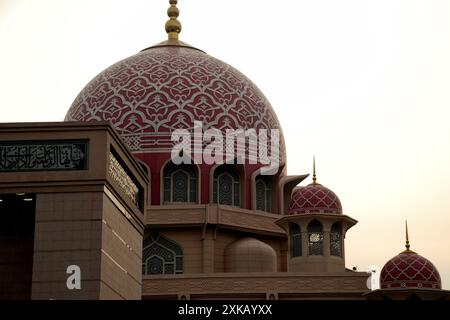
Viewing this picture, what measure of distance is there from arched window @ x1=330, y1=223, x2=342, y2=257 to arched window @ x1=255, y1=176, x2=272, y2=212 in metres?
3.37

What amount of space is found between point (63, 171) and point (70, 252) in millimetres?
1572

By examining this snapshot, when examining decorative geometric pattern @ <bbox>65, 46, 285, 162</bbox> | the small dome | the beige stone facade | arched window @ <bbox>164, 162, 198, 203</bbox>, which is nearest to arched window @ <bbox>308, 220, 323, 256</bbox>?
the small dome

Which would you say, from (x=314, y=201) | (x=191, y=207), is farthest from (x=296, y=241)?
(x=191, y=207)

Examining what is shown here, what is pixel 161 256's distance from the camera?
3572cm

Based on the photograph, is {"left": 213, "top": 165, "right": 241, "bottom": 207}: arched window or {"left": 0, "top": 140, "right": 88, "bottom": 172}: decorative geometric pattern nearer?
{"left": 0, "top": 140, "right": 88, "bottom": 172}: decorative geometric pattern

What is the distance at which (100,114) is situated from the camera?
124 feet

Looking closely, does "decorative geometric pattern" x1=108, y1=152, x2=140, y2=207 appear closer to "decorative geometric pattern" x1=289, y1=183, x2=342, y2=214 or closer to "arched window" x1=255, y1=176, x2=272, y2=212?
"decorative geometric pattern" x1=289, y1=183, x2=342, y2=214

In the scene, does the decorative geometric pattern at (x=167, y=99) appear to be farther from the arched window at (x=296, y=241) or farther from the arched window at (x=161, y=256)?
the arched window at (x=296, y=241)

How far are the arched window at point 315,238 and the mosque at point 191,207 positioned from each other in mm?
30

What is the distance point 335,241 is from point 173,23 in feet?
39.6

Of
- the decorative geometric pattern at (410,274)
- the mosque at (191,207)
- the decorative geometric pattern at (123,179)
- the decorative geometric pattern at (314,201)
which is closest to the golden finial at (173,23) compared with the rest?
the mosque at (191,207)

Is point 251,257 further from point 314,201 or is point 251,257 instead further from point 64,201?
point 64,201

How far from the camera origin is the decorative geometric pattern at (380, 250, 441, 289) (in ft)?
103
